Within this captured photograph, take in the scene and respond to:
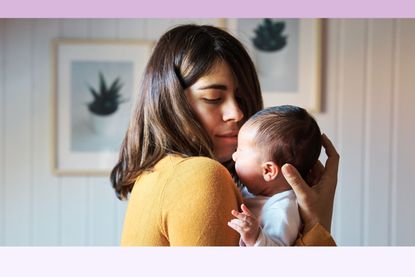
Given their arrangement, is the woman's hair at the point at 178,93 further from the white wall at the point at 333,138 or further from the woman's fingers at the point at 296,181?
the white wall at the point at 333,138

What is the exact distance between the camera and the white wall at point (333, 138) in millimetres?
854

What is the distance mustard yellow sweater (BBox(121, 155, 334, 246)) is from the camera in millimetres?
528

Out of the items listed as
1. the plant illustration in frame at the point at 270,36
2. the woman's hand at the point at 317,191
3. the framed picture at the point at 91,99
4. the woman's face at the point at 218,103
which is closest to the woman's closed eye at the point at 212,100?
the woman's face at the point at 218,103

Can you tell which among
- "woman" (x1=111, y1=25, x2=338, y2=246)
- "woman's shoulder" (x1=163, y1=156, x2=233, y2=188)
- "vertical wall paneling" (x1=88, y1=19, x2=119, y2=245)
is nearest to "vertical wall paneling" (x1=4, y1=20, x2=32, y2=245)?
"vertical wall paneling" (x1=88, y1=19, x2=119, y2=245)

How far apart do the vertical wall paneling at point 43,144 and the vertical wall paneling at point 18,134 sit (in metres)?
0.01

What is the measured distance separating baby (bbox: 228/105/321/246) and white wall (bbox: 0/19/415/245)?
1.08ft

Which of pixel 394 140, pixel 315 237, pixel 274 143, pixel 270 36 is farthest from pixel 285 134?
pixel 270 36

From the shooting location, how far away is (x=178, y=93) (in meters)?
0.59

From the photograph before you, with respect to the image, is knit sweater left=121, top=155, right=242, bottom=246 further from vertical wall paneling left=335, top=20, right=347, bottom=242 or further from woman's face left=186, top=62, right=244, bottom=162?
vertical wall paneling left=335, top=20, right=347, bottom=242

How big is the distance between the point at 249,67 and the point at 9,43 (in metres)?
0.43

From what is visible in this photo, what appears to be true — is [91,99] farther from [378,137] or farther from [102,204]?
[378,137]

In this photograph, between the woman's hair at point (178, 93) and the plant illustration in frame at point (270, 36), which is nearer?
the woman's hair at point (178, 93)

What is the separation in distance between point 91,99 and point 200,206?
1.73 feet
